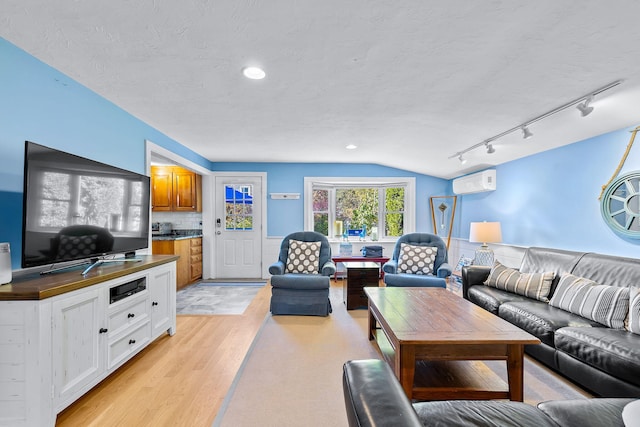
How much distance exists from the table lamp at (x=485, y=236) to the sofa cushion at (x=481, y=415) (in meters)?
2.95

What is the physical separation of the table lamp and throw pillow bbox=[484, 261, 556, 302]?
0.71m

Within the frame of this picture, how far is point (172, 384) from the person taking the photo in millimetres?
2029

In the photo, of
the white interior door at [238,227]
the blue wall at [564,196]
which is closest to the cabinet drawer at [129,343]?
the white interior door at [238,227]

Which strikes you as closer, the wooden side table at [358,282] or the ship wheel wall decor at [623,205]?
the ship wheel wall decor at [623,205]

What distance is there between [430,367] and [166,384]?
1.88 metres

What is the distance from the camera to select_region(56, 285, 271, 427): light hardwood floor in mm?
1693

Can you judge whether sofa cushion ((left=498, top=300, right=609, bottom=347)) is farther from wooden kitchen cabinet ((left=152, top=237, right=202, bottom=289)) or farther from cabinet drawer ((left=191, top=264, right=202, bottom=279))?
cabinet drawer ((left=191, top=264, right=202, bottom=279))

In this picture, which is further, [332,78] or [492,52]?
[332,78]

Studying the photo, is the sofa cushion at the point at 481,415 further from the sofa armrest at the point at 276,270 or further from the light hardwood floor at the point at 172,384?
the sofa armrest at the point at 276,270

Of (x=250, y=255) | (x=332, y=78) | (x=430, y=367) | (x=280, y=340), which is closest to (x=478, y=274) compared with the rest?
(x=430, y=367)

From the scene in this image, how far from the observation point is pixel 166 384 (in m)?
2.03

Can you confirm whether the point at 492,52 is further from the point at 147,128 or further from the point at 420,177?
the point at 420,177

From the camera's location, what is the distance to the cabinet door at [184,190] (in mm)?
5176

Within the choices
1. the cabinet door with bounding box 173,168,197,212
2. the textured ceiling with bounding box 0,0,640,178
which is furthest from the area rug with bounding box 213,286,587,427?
the cabinet door with bounding box 173,168,197,212
